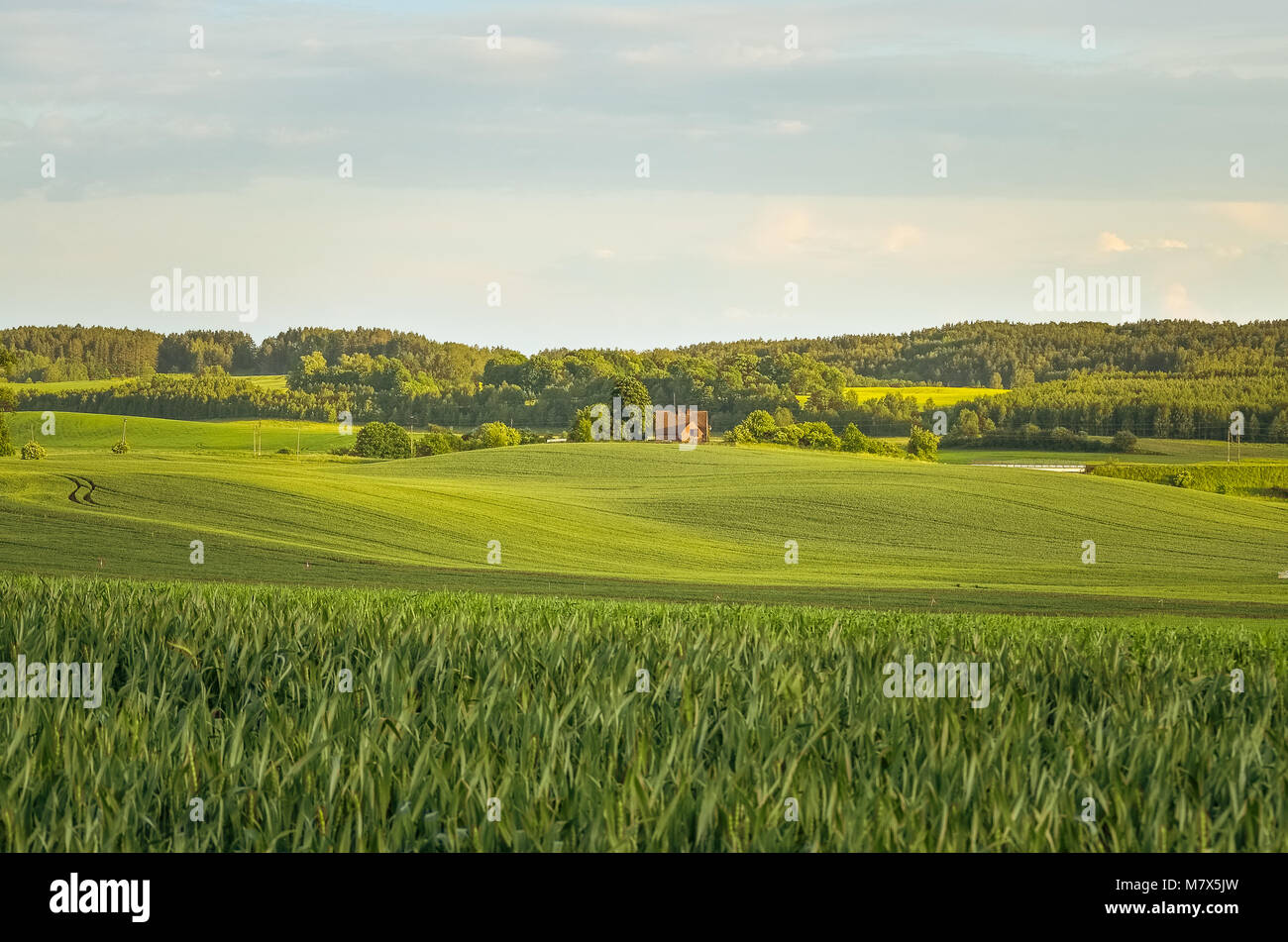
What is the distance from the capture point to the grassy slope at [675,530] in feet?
93.7

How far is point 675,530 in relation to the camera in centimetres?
4647

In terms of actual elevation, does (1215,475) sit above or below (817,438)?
below

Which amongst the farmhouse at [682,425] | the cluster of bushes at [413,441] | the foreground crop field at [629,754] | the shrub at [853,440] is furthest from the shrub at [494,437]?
the foreground crop field at [629,754]

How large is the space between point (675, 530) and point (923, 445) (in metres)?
49.7

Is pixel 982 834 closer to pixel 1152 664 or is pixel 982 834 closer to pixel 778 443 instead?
pixel 1152 664

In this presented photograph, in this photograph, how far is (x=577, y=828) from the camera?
3.90 metres

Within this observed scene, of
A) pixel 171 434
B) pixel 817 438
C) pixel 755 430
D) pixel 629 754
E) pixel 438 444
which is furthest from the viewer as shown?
pixel 171 434

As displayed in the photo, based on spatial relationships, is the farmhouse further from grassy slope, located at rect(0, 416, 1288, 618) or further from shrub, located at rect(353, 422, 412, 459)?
grassy slope, located at rect(0, 416, 1288, 618)

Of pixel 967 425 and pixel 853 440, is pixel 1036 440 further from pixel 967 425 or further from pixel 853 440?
pixel 853 440

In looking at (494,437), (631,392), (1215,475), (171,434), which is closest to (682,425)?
(631,392)

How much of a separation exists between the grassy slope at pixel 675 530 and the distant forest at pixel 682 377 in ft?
110

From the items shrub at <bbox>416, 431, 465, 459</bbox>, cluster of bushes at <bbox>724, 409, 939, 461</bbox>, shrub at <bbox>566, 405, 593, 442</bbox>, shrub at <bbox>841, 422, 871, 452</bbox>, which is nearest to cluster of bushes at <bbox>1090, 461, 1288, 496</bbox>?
cluster of bushes at <bbox>724, 409, 939, 461</bbox>

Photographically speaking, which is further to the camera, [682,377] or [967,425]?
[682,377]

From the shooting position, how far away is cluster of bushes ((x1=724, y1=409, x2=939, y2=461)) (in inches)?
3511
